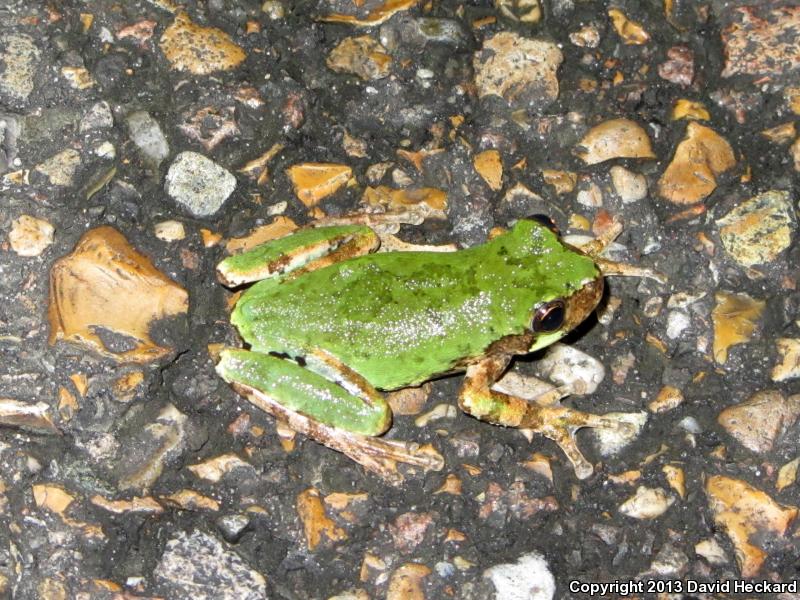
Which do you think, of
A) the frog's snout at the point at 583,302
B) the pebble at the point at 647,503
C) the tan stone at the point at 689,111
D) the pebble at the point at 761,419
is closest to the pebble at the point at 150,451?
the frog's snout at the point at 583,302

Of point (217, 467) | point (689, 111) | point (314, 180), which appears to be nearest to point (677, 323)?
point (689, 111)

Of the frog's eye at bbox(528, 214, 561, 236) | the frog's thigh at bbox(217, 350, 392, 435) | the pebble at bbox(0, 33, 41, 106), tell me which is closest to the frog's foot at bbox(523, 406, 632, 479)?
the frog's thigh at bbox(217, 350, 392, 435)

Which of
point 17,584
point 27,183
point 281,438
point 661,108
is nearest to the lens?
point 17,584

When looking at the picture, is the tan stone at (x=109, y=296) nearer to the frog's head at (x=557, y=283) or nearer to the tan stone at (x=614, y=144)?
the frog's head at (x=557, y=283)

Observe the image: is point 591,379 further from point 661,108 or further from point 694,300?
point 661,108

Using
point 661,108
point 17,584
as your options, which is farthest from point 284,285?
point 661,108

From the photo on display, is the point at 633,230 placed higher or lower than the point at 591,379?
higher
